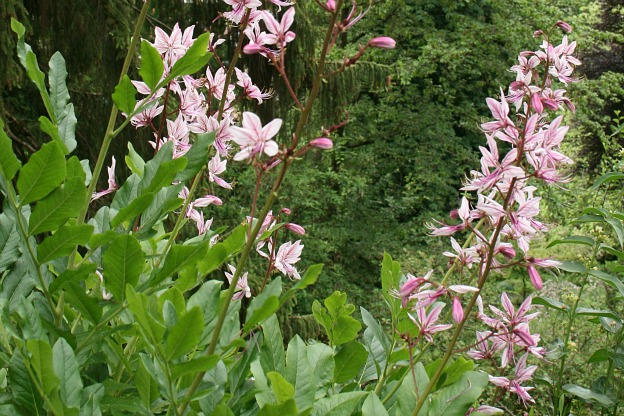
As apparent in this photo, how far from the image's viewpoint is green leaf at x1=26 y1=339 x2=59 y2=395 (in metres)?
0.78

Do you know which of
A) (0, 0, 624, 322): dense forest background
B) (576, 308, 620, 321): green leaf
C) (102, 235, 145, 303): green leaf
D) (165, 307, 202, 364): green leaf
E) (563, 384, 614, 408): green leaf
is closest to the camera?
(165, 307, 202, 364): green leaf

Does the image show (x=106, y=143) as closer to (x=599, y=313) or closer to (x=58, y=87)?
(x=58, y=87)

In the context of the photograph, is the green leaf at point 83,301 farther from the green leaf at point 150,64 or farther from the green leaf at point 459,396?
the green leaf at point 459,396

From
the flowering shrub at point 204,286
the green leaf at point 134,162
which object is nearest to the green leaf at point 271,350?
the flowering shrub at point 204,286

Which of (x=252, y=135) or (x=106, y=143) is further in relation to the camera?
(x=106, y=143)

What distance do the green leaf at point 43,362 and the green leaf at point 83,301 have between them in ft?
0.47

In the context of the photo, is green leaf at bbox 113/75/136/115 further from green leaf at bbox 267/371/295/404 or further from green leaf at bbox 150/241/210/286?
green leaf at bbox 267/371/295/404

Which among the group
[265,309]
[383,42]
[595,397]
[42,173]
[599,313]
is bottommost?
[595,397]

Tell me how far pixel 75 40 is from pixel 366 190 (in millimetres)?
6475

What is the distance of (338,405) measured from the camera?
0.97 meters

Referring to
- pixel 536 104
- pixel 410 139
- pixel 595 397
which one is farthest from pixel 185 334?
pixel 410 139

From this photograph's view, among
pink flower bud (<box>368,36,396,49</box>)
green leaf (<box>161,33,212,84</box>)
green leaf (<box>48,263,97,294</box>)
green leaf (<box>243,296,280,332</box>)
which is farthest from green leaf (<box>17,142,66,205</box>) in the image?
pink flower bud (<box>368,36,396,49</box>)

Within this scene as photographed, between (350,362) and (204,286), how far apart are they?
1.02 ft

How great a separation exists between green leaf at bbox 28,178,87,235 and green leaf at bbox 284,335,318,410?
1.16 feet
